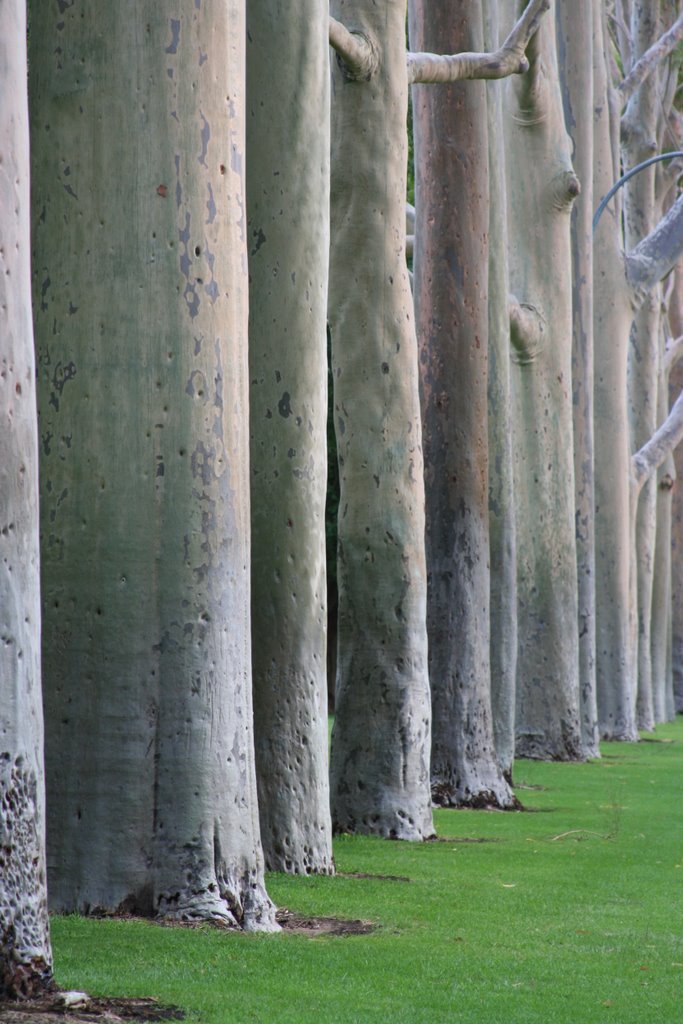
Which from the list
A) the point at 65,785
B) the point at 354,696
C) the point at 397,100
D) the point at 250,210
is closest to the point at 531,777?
the point at 354,696

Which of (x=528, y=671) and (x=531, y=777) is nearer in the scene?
(x=531, y=777)

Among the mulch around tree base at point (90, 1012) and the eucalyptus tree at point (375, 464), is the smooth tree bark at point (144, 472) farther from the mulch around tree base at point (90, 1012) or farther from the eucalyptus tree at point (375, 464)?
the eucalyptus tree at point (375, 464)

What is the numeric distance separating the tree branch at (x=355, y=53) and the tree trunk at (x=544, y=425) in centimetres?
756

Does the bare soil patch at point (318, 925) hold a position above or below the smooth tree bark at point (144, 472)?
below

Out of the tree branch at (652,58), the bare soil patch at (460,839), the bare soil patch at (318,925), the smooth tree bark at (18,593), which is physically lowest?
the bare soil patch at (460,839)

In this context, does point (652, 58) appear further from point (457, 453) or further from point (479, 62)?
point (457, 453)

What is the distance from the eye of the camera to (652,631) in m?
33.0

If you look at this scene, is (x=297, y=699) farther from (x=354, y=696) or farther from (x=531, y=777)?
(x=531, y=777)

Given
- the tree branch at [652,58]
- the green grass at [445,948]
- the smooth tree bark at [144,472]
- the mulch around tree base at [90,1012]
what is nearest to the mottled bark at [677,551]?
the tree branch at [652,58]

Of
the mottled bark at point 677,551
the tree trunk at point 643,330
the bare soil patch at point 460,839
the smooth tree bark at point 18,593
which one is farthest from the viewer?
the mottled bark at point 677,551

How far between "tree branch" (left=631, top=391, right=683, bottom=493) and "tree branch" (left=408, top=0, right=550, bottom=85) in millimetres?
12503

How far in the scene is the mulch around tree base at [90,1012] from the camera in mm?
5368

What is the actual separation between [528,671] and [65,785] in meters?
12.5

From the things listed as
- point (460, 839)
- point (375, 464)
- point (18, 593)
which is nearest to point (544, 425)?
point (375, 464)
